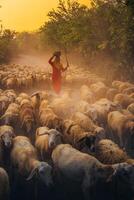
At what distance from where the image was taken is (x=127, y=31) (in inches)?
1021

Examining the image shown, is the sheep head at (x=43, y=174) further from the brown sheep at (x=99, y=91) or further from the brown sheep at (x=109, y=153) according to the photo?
the brown sheep at (x=99, y=91)

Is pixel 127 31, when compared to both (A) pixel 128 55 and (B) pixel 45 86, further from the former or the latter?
(B) pixel 45 86

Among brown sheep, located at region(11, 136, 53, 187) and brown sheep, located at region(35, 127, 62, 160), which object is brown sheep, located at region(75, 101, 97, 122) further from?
brown sheep, located at region(11, 136, 53, 187)

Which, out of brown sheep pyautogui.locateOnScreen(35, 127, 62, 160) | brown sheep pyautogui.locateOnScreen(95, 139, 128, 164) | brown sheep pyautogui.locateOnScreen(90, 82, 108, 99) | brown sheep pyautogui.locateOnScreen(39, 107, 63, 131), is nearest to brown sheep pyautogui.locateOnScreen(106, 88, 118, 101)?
brown sheep pyautogui.locateOnScreen(90, 82, 108, 99)

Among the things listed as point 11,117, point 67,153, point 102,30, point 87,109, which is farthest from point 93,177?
point 102,30

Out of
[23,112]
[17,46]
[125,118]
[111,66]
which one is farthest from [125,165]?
[17,46]

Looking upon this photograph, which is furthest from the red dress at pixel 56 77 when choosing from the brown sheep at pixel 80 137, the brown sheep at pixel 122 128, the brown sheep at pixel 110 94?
the brown sheep at pixel 80 137

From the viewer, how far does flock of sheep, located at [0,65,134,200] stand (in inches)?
430

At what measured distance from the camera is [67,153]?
1181 cm

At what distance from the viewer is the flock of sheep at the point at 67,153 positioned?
1091 centimetres

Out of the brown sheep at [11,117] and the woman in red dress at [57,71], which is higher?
the woman in red dress at [57,71]

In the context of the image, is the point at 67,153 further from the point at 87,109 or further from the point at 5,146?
the point at 87,109

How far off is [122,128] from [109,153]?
10.7ft

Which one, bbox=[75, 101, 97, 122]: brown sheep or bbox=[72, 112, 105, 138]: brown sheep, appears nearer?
bbox=[72, 112, 105, 138]: brown sheep
